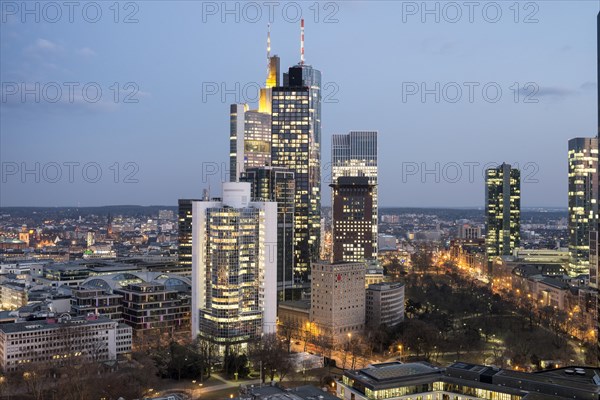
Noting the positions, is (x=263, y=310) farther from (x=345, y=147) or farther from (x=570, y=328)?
(x=345, y=147)

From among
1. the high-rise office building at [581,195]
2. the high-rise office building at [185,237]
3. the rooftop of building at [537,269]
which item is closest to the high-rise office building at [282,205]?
the high-rise office building at [185,237]

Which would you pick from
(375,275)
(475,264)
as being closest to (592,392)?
(375,275)

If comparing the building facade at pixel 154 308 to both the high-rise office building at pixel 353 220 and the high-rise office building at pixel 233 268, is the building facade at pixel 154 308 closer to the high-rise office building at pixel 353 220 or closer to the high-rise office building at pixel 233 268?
the high-rise office building at pixel 233 268

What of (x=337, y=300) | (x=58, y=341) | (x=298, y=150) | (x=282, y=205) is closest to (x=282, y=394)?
(x=58, y=341)

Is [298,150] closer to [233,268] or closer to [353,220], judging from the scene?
[353,220]

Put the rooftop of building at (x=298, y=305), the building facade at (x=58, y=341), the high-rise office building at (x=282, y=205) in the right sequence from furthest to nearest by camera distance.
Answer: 1. the high-rise office building at (x=282, y=205)
2. the rooftop of building at (x=298, y=305)
3. the building facade at (x=58, y=341)

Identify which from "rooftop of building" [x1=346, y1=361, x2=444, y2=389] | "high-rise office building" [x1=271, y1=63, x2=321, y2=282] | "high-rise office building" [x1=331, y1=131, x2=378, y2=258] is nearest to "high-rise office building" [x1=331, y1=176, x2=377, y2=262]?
"high-rise office building" [x1=271, y1=63, x2=321, y2=282]

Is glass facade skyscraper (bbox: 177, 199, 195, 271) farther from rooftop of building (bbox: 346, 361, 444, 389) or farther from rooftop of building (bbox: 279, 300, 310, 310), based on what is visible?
rooftop of building (bbox: 346, 361, 444, 389)
